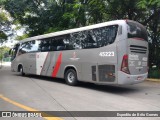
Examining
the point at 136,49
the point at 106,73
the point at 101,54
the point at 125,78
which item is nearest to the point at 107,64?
the point at 106,73

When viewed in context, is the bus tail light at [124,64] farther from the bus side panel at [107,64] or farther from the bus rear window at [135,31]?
the bus rear window at [135,31]

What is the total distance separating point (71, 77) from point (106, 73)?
9.22ft

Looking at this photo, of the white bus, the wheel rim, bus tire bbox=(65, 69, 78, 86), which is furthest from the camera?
the wheel rim

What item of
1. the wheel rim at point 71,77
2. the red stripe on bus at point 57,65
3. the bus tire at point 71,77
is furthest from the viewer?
the red stripe on bus at point 57,65

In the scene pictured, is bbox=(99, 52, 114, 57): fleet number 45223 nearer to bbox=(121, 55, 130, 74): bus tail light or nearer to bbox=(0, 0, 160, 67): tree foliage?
bbox=(121, 55, 130, 74): bus tail light

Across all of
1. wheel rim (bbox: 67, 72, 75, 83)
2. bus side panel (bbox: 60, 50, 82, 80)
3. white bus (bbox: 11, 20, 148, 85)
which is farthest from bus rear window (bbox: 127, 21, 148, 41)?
wheel rim (bbox: 67, 72, 75, 83)

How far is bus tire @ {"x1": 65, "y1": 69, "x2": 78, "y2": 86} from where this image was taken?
11819 millimetres

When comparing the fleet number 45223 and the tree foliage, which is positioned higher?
the tree foliage

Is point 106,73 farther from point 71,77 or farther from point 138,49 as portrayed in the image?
point 71,77

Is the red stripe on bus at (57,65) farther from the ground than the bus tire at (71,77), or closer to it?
farther from the ground

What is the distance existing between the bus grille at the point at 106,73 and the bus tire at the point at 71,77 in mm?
2008

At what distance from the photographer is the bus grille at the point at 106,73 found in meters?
9.68

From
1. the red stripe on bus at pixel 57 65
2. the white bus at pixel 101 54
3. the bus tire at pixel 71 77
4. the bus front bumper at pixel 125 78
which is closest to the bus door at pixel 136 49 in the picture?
the white bus at pixel 101 54

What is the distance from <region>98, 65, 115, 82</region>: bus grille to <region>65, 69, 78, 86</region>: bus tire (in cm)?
201
